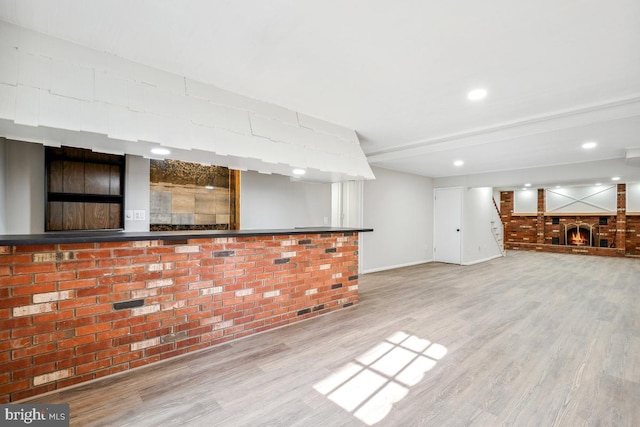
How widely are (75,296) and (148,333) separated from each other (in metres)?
0.58

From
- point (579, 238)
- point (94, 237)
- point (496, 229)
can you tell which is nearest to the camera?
point (94, 237)

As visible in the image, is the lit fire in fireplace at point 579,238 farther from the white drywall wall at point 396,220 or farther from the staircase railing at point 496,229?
the white drywall wall at point 396,220

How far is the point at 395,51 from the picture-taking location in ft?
7.04

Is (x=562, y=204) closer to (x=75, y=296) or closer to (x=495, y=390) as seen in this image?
(x=495, y=390)

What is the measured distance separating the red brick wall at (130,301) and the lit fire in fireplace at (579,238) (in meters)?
12.2

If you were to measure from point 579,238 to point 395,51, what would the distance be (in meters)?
12.6

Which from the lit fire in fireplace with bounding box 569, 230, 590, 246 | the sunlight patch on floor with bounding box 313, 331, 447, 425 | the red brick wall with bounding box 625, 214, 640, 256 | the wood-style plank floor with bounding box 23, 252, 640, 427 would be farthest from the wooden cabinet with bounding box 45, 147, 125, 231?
the lit fire in fireplace with bounding box 569, 230, 590, 246

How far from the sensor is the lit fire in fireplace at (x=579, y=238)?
10656 mm

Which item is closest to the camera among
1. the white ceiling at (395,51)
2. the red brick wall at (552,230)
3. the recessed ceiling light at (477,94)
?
the white ceiling at (395,51)

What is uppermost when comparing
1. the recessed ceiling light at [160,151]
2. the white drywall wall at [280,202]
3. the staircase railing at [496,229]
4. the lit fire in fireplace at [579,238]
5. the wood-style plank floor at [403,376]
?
the recessed ceiling light at [160,151]

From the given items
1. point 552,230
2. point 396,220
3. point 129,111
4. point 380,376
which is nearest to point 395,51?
point 129,111

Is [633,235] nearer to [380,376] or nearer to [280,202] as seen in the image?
[280,202]

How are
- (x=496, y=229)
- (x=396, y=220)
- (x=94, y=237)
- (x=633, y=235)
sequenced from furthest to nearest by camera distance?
(x=633, y=235)
(x=496, y=229)
(x=396, y=220)
(x=94, y=237)

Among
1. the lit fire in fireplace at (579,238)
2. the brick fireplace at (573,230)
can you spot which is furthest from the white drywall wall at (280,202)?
the lit fire in fireplace at (579,238)
